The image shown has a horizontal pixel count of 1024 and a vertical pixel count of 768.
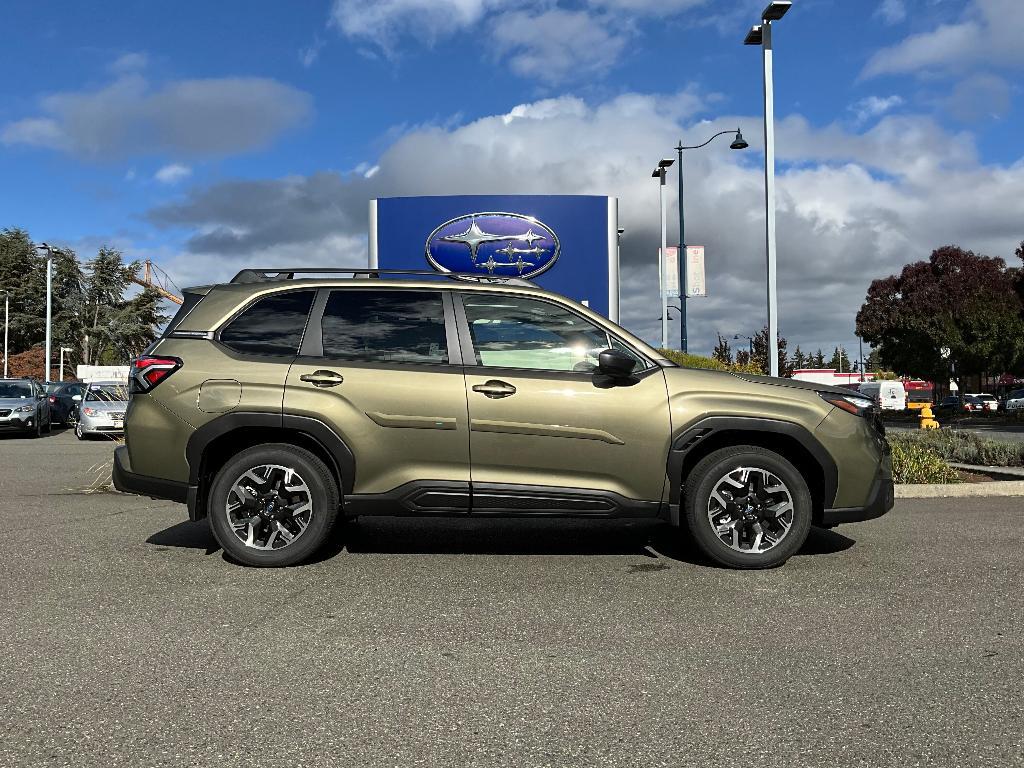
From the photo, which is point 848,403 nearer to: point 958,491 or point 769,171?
point 958,491

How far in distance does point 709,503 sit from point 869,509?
1.05 meters

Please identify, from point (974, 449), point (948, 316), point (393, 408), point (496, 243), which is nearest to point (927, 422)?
point (974, 449)

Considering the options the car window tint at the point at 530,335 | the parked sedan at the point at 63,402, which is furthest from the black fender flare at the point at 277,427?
the parked sedan at the point at 63,402

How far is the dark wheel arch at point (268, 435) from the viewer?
5.43 meters

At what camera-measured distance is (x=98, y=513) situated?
25.6 feet

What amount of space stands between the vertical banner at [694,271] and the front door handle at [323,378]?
2487cm

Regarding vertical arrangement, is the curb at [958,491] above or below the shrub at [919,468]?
below

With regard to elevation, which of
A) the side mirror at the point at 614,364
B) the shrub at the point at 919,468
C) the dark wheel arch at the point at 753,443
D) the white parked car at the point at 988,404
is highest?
the side mirror at the point at 614,364

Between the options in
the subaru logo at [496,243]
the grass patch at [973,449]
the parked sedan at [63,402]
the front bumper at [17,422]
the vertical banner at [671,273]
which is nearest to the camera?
the grass patch at [973,449]

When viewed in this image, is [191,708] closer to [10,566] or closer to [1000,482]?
[10,566]

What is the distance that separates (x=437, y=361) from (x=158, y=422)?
1825 millimetres

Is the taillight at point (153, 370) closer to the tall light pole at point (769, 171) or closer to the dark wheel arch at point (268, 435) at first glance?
the dark wheel arch at point (268, 435)

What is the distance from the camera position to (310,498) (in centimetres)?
548

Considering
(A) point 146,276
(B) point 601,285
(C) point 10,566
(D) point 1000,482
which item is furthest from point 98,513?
(A) point 146,276
